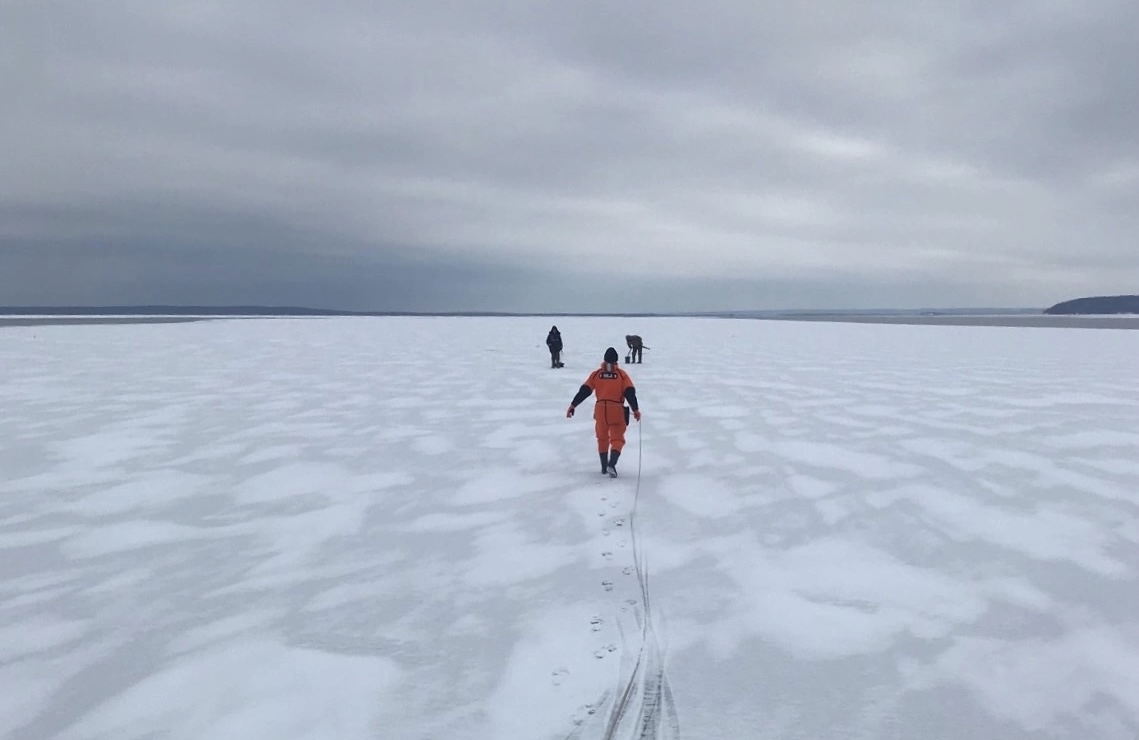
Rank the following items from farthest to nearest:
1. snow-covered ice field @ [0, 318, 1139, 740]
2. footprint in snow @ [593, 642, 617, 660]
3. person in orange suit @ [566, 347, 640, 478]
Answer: person in orange suit @ [566, 347, 640, 478], footprint in snow @ [593, 642, 617, 660], snow-covered ice field @ [0, 318, 1139, 740]

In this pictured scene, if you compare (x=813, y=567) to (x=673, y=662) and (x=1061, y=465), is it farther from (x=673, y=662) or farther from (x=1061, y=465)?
(x=1061, y=465)

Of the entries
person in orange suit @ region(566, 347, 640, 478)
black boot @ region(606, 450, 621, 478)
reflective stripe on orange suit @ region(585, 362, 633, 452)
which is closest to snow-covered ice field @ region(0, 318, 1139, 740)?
black boot @ region(606, 450, 621, 478)

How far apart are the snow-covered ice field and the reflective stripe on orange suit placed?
491mm

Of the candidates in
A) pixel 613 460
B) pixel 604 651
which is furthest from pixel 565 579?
pixel 613 460

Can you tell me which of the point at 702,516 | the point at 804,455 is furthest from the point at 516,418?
the point at 702,516

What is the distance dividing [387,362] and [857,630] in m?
21.0

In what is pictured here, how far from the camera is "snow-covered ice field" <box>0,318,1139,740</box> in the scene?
3777 mm

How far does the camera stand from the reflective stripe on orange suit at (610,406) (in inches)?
329

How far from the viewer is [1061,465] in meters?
8.87

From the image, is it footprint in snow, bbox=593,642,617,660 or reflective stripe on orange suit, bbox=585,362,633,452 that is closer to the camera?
footprint in snow, bbox=593,642,617,660

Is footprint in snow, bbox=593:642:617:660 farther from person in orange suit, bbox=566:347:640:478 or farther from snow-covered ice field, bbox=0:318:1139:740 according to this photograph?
person in orange suit, bbox=566:347:640:478

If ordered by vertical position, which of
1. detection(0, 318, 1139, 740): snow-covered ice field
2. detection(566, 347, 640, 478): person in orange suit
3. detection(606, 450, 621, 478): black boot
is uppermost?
detection(566, 347, 640, 478): person in orange suit

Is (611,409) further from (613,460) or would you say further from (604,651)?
(604,651)

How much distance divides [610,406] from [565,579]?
318cm
